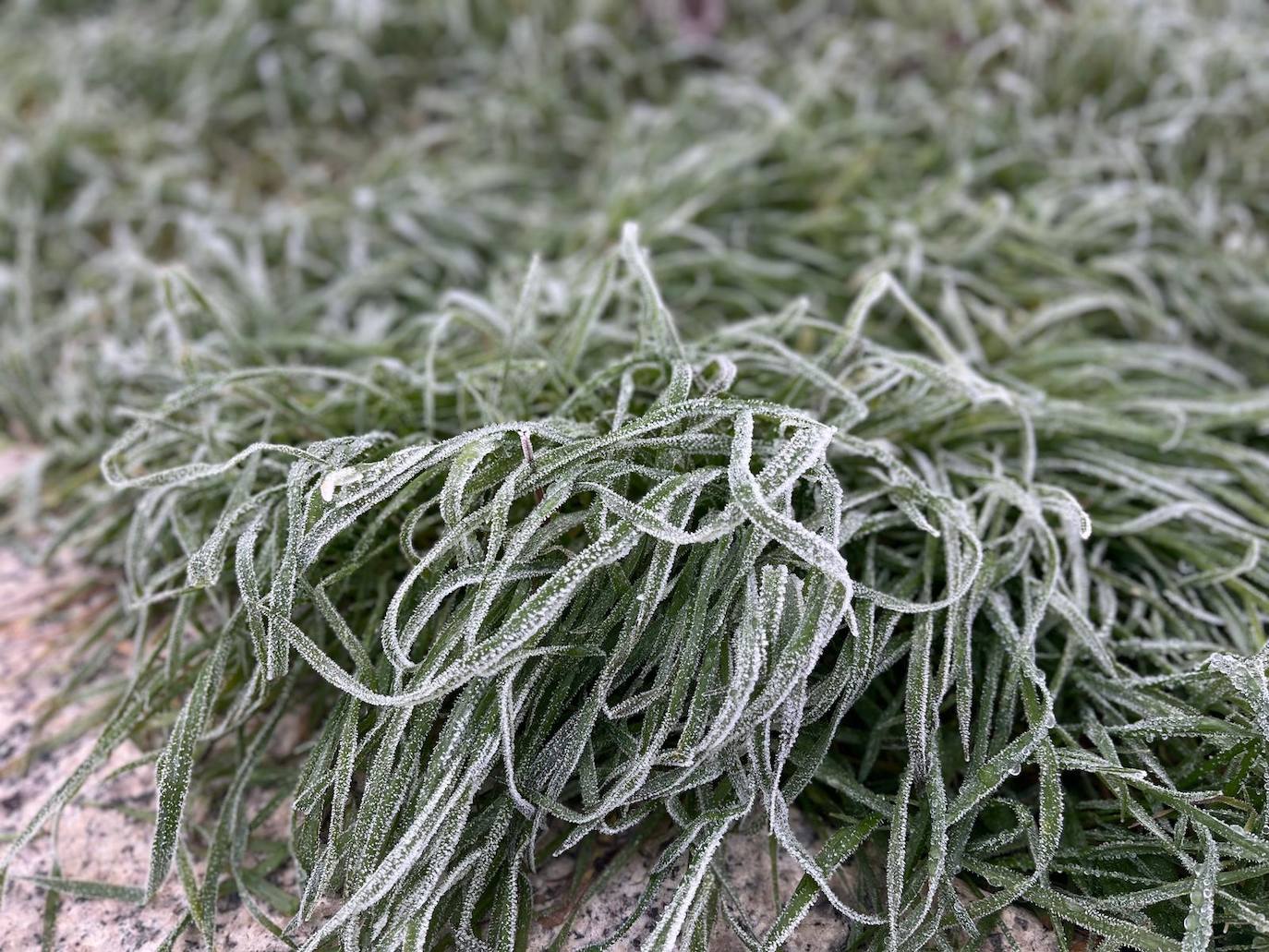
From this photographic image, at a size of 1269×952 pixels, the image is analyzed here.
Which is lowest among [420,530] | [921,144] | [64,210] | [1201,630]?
[1201,630]

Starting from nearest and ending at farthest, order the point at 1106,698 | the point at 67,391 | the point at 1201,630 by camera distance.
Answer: the point at 1106,698, the point at 1201,630, the point at 67,391

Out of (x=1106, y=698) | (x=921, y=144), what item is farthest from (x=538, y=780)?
(x=921, y=144)

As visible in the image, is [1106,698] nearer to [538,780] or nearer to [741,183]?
[538,780]

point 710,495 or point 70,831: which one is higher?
point 710,495

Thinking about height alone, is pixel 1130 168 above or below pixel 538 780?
below

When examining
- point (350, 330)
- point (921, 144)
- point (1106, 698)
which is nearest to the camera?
point (1106, 698)

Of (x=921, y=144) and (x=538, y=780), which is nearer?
(x=538, y=780)
